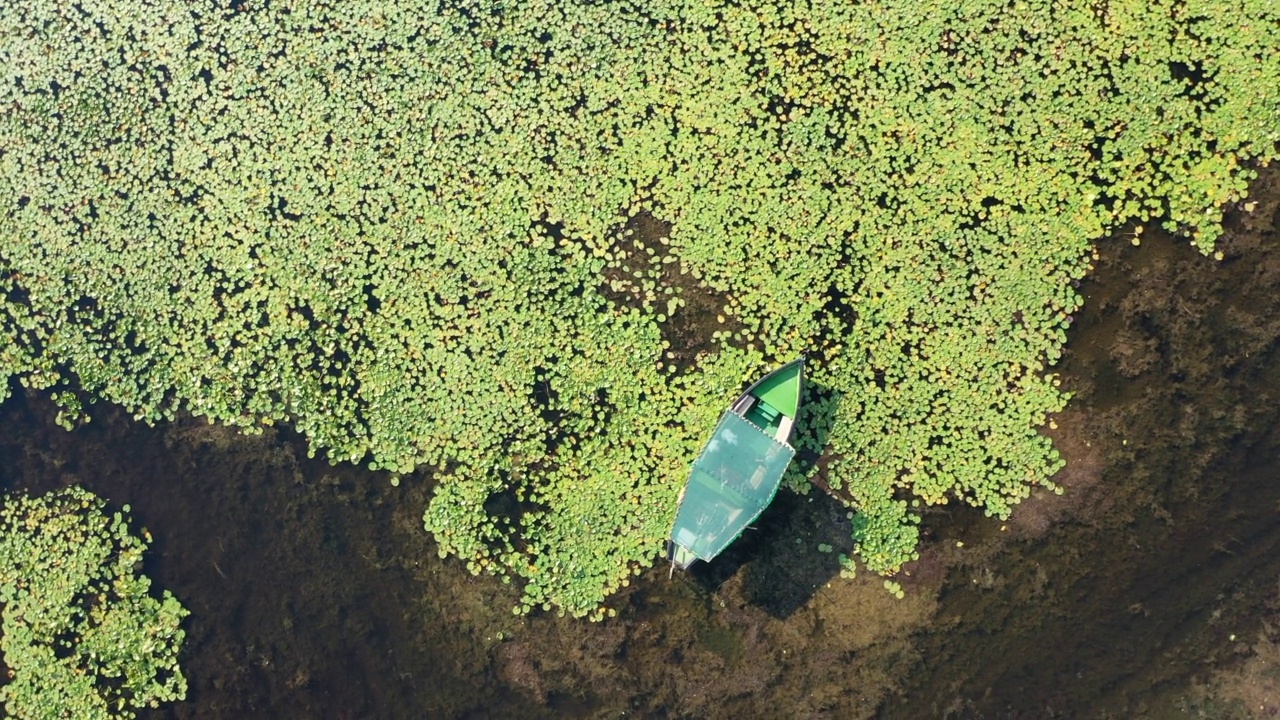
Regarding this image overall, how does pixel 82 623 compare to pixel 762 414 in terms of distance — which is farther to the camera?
pixel 82 623

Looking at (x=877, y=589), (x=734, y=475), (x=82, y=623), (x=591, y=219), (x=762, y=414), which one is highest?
(x=591, y=219)

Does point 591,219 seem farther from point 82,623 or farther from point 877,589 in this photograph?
point 82,623

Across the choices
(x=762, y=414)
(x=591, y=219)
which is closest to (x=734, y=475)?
(x=762, y=414)

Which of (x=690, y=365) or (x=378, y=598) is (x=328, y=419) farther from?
(x=690, y=365)

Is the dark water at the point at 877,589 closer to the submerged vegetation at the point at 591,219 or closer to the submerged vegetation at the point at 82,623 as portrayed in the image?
the submerged vegetation at the point at 82,623

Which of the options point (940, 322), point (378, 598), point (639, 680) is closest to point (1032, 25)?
point (940, 322)

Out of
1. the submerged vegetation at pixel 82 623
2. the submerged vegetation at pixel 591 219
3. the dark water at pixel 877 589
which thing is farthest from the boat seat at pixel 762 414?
the submerged vegetation at pixel 82 623

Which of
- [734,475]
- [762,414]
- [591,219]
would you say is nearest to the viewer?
[734,475]
